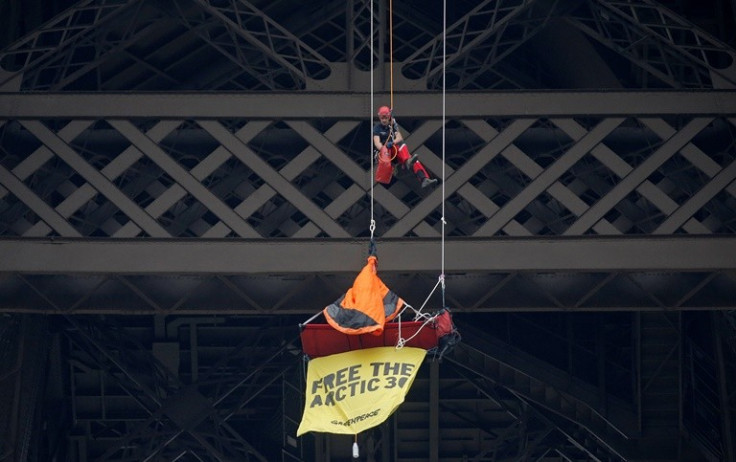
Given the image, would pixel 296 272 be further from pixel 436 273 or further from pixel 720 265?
pixel 720 265

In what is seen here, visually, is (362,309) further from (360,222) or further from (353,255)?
(360,222)

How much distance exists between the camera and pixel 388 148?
2214 centimetres

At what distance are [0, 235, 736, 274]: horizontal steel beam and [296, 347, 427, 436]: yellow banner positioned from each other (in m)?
1.11

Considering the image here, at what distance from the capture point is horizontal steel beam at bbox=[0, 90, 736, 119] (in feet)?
75.9

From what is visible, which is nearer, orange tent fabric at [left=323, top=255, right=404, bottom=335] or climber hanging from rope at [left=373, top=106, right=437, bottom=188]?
orange tent fabric at [left=323, top=255, right=404, bottom=335]

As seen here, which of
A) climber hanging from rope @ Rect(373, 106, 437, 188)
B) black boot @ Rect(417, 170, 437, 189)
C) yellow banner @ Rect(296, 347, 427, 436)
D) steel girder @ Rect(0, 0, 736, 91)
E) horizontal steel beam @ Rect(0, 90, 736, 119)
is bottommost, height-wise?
yellow banner @ Rect(296, 347, 427, 436)

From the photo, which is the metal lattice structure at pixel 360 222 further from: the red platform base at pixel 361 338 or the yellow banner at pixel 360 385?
the yellow banner at pixel 360 385

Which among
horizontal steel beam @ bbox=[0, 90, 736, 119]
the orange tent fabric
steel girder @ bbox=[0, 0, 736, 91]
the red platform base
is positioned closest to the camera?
the orange tent fabric

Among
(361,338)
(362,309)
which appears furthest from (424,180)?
(361,338)

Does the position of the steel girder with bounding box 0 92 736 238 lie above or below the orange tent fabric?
above

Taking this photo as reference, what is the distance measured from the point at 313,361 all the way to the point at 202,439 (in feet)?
23.2

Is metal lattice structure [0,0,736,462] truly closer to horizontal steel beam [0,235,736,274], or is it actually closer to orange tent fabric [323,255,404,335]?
horizontal steel beam [0,235,736,274]

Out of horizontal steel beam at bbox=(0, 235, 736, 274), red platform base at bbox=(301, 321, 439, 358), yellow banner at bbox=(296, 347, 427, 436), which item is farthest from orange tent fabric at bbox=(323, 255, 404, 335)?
horizontal steel beam at bbox=(0, 235, 736, 274)

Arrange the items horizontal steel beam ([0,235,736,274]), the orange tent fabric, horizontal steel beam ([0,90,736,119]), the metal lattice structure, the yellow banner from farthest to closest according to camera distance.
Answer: horizontal steel beam ([0,90,736,119]) < the metal lattice structure < horizontal steel beam ([0,235,736,274]) < the yellow banner < the orange tent fabric
